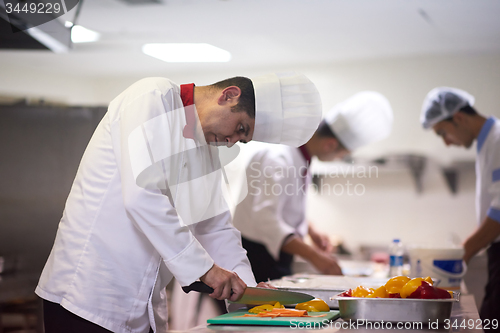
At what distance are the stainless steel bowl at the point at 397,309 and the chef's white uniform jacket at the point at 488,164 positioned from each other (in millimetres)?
1310

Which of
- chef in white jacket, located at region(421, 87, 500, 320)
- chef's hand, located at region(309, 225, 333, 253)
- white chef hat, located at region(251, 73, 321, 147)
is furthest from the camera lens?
chef's hand, located at region(309, 225, 333, 253)

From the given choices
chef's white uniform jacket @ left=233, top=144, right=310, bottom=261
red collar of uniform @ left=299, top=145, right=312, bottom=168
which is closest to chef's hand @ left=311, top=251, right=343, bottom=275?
chef's white uniform jacket @ left=233, top=144, right=310, bottom=261

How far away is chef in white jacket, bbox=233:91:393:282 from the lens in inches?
76.4

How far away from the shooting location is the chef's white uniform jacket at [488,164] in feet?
7.03

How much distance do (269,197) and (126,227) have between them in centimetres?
95

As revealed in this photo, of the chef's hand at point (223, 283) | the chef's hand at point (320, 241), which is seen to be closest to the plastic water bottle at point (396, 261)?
the chef's hand at point (320, 241)

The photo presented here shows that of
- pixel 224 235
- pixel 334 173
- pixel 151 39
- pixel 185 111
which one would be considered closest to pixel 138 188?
pixel 185 111

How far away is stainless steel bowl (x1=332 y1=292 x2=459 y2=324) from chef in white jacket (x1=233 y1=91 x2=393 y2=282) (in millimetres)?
913

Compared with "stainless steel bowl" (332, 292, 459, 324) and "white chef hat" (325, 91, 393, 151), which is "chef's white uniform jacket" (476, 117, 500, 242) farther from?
"stainless steel bowl" (332, 292, 459, 324)

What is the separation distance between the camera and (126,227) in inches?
41.8

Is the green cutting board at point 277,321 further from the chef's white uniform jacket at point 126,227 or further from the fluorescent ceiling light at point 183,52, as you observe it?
the fluorescent ceiling light at point 183,52

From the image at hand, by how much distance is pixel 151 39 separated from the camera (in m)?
1.90

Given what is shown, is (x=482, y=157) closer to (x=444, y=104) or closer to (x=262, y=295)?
(x=444, y=104)

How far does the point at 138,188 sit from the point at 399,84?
2.74 m
